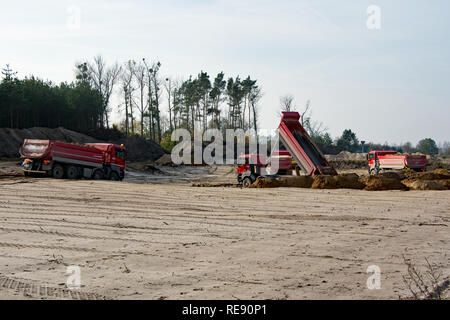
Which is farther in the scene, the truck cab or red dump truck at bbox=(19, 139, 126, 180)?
the truck cab

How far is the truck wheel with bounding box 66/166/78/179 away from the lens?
2552cm

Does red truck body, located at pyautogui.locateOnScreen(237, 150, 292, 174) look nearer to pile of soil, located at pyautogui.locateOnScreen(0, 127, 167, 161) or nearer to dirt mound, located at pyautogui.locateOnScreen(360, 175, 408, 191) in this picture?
dirt mound, located at pyautogui.locateOnScreen(360, 175, 408, 191)

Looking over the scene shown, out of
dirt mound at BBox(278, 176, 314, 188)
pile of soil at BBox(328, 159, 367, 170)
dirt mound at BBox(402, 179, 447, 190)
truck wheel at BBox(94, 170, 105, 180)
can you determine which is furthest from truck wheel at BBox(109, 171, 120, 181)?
pile of soil at BBox(328, 159, 367, 170)

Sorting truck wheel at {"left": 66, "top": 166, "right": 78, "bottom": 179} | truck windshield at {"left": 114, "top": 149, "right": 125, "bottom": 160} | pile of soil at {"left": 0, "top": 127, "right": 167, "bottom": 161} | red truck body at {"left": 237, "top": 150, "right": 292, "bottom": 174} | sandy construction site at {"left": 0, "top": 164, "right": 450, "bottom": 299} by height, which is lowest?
sandy construction site at {"left": 0, "top": 164, "right": 450, "bottom": 299}

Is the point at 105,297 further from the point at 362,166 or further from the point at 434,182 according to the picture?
the point at 362,166

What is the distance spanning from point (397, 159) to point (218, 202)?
64.4 ft

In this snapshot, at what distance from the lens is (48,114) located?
50906mm

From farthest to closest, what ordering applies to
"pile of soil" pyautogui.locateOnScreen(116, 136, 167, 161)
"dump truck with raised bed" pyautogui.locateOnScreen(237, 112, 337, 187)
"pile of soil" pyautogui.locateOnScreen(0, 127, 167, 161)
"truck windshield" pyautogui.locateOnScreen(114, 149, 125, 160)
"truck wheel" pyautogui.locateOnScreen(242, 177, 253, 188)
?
"pile of soil" pyautogui.locateOnScreen(116, 136, 167, 161) < "pile of soil" pyautogui.locateOnScreen(0, 127, 167, 161) < "truck windshield" pyautogui.locateOnScreen(114, 149, 125, 160) < "truck wheel" pyautogui.locateOnScreen(242, 177, 253, 188) < "dump truck with raised bed" pyautogui.locateOnScreen(237, 112, 337, 187)

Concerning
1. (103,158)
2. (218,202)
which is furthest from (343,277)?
(103,158)

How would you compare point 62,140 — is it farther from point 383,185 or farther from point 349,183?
point 383,185

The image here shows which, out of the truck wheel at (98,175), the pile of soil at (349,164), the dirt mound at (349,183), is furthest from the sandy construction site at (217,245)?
the pile of soil at (349,164)

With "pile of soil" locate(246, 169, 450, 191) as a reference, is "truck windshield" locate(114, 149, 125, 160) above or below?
above
